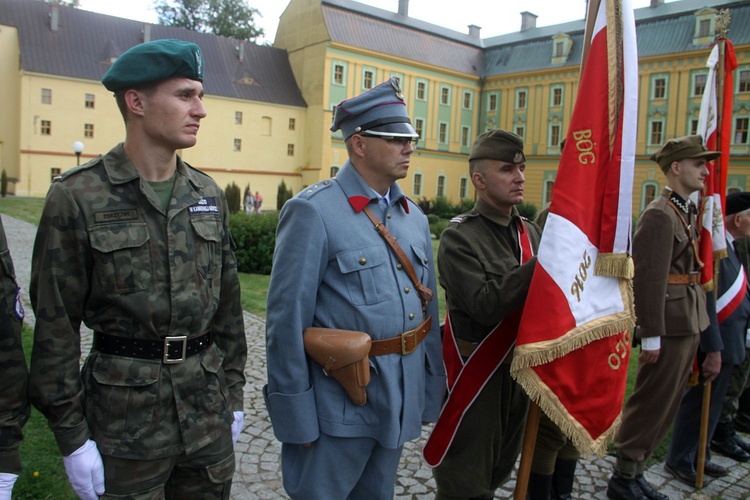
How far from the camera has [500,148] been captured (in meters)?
3.18

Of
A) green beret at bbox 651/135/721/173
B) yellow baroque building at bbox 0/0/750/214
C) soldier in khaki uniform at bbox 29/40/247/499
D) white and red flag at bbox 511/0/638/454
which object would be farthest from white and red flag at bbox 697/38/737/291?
yellow baroque building at bbox 0/0/750/214

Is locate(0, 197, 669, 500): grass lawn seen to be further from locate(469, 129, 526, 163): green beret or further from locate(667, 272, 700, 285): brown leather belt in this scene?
locate(469, 129, 526, 163): green beret

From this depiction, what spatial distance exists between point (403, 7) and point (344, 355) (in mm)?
52722

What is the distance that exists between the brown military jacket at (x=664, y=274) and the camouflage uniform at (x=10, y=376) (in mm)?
3417

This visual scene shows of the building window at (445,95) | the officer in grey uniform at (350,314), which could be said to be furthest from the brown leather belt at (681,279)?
the building window at (445,95)

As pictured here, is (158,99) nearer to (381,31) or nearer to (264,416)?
(264,416)

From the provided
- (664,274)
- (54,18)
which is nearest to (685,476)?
(664,274)

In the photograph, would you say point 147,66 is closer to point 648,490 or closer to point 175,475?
point 175,475

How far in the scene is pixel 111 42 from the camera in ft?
133

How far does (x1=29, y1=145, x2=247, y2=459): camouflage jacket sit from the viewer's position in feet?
6.92

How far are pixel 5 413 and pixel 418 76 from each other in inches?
1902

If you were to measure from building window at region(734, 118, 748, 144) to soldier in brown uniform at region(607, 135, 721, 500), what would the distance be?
41546 millimetres

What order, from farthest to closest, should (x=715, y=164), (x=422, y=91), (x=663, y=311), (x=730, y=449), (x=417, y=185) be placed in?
(x=417, y=185), (x=422, y=91), (x=730, y=449), (x=715, y=164), (x=663, y=311)

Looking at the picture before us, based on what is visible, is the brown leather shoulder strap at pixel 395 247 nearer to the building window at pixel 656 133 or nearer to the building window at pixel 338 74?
the building window at pixel 338 74
